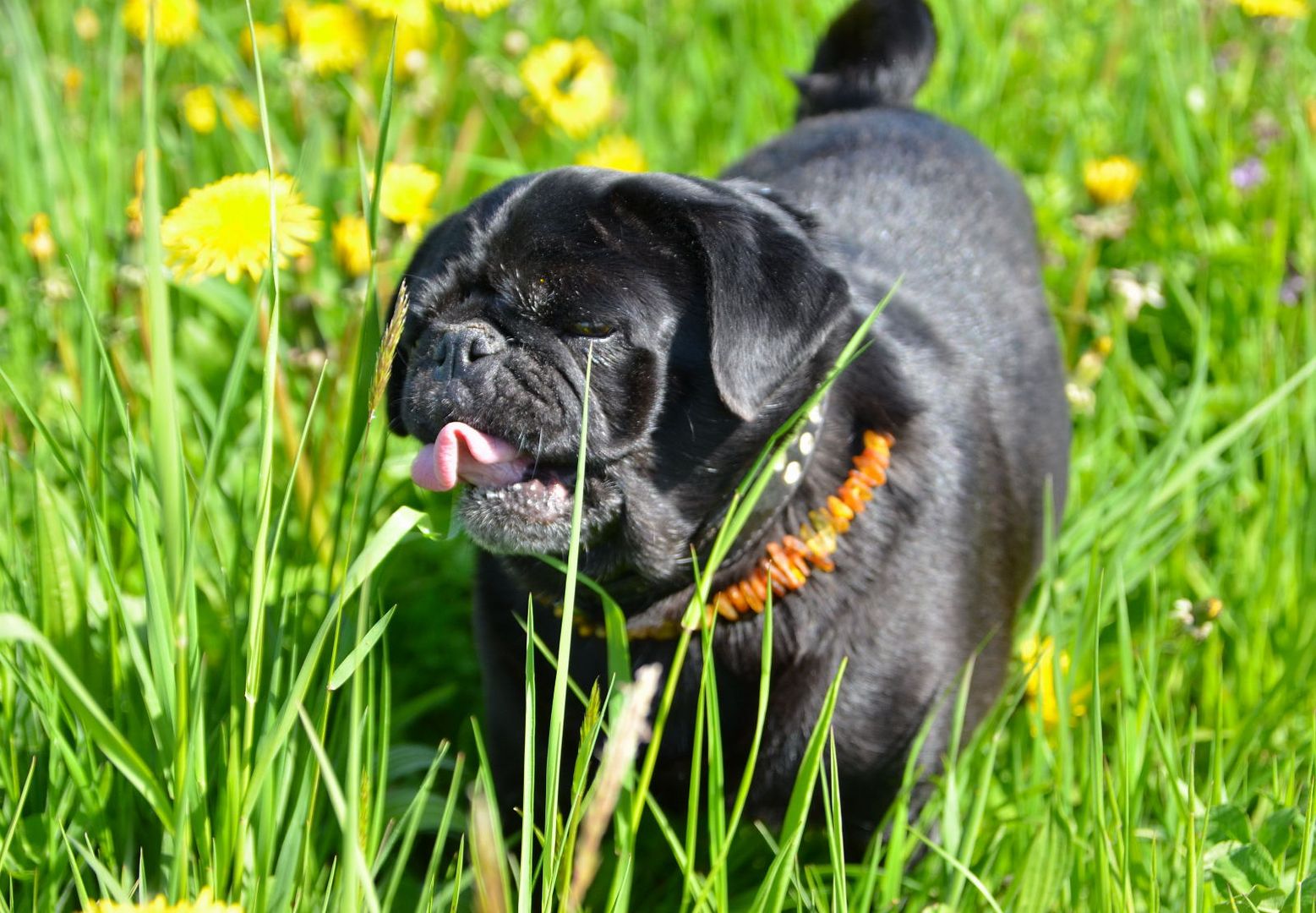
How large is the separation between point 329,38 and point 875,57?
1.35 meters

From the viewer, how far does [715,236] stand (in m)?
1.76

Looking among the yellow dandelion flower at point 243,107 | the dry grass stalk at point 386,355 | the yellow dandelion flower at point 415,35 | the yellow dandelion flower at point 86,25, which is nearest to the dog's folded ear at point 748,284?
the dry grass stalk at point 386,355

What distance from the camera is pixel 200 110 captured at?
348 centimetres

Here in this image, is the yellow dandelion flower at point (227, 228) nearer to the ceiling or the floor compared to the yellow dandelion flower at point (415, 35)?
nearer to the floor

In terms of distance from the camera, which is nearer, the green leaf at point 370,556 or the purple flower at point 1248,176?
the green leaf at point 370,556

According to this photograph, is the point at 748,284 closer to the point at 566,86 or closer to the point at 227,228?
the point at 227,228

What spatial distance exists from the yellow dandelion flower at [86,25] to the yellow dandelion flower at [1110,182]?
282 centimetres

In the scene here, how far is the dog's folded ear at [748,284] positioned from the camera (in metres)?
1.71

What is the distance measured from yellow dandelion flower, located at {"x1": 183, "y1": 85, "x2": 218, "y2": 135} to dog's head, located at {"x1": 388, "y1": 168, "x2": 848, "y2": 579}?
6.07 ft

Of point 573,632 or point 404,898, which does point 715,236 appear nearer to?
point 573,632

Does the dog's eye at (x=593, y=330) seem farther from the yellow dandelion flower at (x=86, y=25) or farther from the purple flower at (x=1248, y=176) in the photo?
the yellow dandelion flower at (x=86, y=25)

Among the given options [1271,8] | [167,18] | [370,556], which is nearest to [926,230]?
[1271,8]

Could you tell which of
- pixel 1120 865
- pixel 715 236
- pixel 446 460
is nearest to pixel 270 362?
pixel 446 460

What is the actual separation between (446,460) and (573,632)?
403 millimetres
